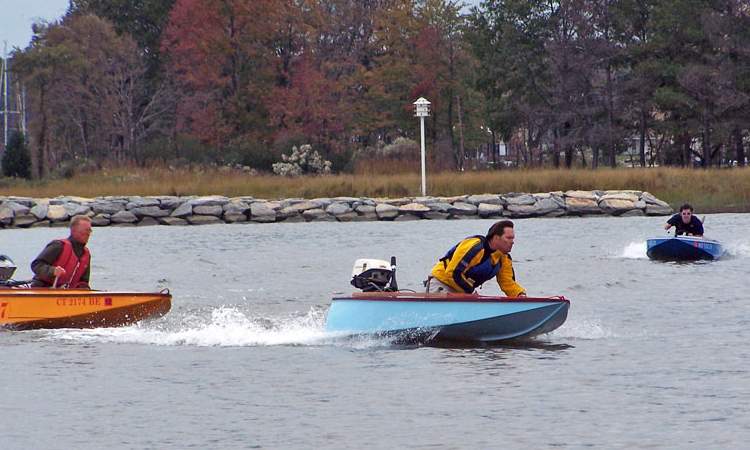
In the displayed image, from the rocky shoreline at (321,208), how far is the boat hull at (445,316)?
29.9m

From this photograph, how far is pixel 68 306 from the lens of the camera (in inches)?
715

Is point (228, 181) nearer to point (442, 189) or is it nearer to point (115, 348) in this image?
point (442, 189)

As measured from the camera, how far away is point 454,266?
53.7ft

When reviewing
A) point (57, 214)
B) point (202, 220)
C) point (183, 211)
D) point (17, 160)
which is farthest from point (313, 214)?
point (17, 160)

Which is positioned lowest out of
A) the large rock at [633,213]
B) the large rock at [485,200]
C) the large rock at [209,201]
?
the large rock at [633,213]

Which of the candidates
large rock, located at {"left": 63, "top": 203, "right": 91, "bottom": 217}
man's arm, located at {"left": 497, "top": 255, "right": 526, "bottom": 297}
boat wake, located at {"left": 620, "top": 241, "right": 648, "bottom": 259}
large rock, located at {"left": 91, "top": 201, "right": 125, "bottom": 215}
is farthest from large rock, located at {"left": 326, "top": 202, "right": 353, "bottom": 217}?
man's arm, located at {"left": 497, "top": 255, "right": 526, "bottom": 297}

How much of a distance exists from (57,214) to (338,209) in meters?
9.16

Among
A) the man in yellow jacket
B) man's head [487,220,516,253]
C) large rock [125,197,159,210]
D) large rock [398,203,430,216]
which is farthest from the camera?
large rock [125,197,159,210]

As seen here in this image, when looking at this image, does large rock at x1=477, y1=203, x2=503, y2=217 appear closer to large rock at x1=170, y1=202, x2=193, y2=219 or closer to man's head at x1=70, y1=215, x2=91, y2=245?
large rock at x1=170, y1=202, x2=193, y2=219

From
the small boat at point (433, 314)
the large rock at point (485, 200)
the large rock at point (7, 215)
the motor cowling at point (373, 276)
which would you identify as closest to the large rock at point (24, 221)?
the large rock at point (7, 215)

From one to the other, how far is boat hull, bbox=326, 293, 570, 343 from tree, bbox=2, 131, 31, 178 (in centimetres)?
4341

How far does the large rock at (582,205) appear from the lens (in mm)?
47647

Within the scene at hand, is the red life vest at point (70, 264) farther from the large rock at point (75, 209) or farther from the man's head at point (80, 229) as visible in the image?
the large rock at point (75, 209)

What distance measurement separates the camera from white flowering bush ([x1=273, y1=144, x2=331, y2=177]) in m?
58.7
